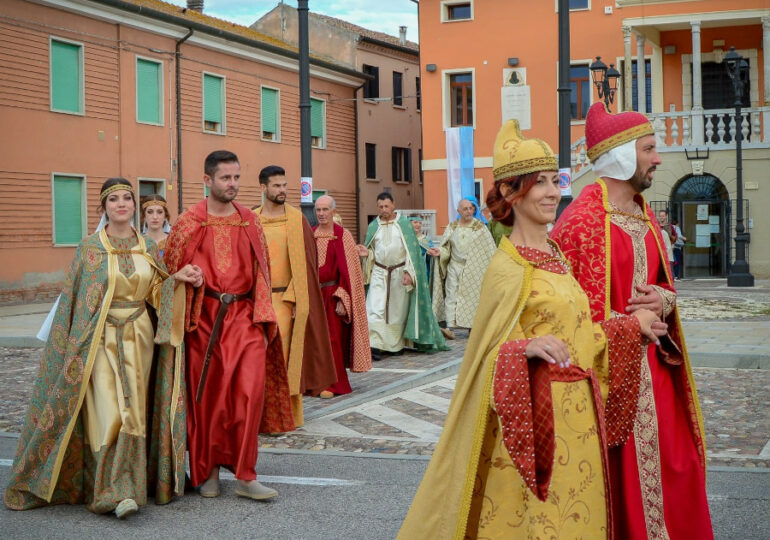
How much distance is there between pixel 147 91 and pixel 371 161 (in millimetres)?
14156

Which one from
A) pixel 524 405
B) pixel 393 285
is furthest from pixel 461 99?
pixel 524 405

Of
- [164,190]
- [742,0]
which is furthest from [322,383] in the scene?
[742,0]

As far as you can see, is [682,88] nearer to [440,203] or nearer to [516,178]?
[440,203]

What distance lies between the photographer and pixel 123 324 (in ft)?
20.6

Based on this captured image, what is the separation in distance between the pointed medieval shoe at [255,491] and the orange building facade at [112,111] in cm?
1898

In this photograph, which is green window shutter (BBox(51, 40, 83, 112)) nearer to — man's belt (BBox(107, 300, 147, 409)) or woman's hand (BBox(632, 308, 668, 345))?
man's belt (BBox(107, 300, 147, 409))

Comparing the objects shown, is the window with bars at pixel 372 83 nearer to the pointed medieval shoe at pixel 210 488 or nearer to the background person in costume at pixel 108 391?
the background person in costume at pixel 108 391

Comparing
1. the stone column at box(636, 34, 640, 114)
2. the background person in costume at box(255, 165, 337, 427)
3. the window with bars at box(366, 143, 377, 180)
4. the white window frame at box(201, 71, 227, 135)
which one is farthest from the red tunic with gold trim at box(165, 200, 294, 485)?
the window with bars at box(366, 143, 377, 180)

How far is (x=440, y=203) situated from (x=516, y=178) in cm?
3411

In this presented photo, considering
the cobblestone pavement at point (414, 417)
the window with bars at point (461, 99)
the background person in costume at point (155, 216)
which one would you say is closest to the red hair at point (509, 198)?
Answer: the cobblestone pavement at point (414, 417)

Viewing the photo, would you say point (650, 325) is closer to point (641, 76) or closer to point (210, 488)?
point (210, 488)

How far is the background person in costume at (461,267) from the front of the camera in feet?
47.8

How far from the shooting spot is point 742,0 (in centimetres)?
3200

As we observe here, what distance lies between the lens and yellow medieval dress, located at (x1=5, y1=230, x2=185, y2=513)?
6.08 meters
